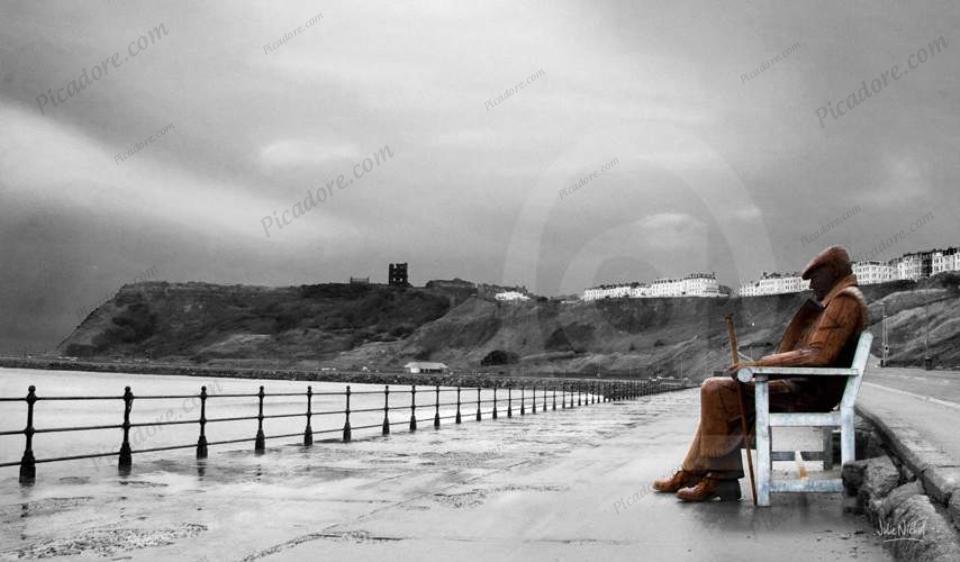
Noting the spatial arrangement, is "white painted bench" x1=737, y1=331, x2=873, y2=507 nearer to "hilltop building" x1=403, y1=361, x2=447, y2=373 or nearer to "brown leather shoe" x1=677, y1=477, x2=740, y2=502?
"brown leather shoe" x1=677, y1=477, x2=740, y2=502

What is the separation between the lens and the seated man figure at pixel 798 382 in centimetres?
808

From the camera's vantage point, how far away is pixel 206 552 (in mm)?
6918

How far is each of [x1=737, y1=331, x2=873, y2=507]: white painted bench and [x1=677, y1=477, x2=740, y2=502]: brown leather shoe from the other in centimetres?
33

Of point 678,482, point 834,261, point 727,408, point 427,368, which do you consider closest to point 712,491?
point 678,482

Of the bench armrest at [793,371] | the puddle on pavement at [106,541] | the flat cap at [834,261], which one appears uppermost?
the flat cap at [834,261]

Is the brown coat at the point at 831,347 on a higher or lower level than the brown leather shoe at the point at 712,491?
higher

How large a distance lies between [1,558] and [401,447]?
36.4 feet

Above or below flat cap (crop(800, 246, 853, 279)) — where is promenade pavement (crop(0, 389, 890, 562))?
below

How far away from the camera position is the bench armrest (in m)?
7.80

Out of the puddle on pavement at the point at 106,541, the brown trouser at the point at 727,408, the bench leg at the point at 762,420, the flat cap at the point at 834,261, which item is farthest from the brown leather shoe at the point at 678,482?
the puddle on pavement at the point at 106,541

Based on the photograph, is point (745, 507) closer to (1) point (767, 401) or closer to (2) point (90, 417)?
(1) point (767, 401)

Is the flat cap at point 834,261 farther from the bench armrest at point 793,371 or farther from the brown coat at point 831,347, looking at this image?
the bench armrest at point 793,371

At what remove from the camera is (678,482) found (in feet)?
30.6

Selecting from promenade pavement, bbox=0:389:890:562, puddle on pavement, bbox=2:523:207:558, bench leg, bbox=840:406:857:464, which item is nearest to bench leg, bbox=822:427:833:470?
promenade pavement, bbox=0:389:890:562
